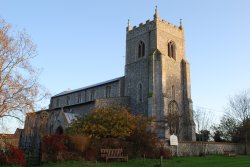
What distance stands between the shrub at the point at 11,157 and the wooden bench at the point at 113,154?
6.35 meters

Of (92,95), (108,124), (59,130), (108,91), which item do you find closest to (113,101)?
(108,91)

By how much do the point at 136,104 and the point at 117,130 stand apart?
17.1 meters

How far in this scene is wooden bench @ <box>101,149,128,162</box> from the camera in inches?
953

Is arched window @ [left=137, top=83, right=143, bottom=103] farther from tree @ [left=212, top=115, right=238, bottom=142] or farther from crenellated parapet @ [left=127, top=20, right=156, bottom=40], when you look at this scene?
tree @ [left=212, top=115, right=238, bottom=142]

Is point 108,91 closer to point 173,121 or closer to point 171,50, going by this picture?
point 171,50

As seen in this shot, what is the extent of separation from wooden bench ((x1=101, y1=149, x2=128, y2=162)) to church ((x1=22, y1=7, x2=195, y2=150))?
13.9 meters

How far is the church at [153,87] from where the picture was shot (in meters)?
40.5

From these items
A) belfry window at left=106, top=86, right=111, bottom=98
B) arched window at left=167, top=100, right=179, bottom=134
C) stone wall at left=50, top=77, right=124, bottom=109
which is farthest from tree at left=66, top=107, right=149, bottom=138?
belfry window at left=106, top=86, right=111, bottom=98

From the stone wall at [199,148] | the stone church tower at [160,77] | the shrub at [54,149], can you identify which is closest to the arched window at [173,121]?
the stone church tower at [160,77]

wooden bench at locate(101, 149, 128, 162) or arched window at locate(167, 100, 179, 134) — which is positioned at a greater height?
arched window at locate(167, 100, 179, 134)

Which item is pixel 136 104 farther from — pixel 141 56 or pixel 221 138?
pixel 221 138

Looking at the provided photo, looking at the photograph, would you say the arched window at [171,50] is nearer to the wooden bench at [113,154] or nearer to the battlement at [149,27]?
the battlement at [149,27]

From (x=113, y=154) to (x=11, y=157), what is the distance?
808 centimetres

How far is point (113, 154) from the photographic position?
982 inches
